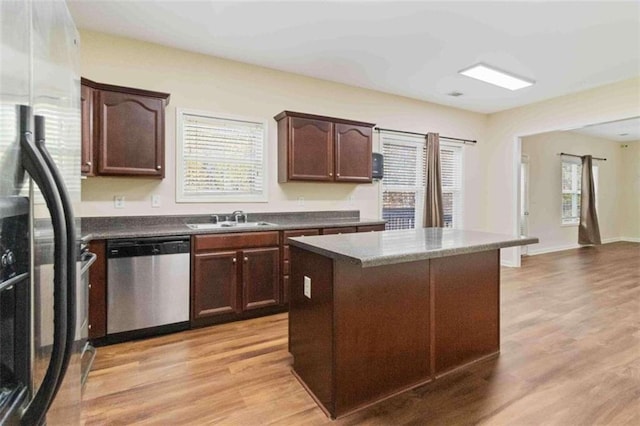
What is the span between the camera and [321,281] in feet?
6.35

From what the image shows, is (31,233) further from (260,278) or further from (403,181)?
A: (403,181)

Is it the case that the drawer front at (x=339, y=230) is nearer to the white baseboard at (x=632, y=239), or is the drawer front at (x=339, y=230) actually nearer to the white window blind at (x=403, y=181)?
the white window blind at (x=403, y=181)

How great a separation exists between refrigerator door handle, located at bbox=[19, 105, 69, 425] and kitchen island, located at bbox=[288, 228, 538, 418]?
1.17 metres

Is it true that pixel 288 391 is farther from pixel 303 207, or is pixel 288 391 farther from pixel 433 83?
pixel 433 83

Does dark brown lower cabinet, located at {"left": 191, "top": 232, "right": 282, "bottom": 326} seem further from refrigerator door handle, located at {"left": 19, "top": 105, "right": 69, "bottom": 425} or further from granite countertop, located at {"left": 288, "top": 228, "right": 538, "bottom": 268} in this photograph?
refrigerator door handle, located at {"left": 19, "top": 105, "right": 69, "bottom": 425}

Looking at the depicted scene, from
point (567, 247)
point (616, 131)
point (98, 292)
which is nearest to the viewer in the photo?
point (98, 292)

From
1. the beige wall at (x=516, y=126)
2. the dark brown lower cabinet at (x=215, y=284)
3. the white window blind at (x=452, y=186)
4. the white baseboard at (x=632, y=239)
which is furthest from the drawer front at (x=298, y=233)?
the white baseboard at (x=632, y=239)

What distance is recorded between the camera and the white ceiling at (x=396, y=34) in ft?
9.05

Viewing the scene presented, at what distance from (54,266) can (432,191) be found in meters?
5.01

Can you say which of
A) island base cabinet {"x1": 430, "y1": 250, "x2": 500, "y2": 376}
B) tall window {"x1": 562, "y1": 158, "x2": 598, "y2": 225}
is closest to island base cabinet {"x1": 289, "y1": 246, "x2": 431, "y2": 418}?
island base cabinet {"x1": 430, "y1": 250, "x2": 500, "y2": 376}

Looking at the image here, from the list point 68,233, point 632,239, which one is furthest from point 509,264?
point 68,233

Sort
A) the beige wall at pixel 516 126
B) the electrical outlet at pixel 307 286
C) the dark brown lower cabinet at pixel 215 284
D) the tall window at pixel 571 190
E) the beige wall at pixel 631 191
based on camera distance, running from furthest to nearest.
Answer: the beige wall at pixel 631 191 < the tall window at pixel 571 190 < the beige wall at pixel 516 126 < the dark brown lower cabinet at pixel 215 284 < the electrical outlet at pixel 307 286

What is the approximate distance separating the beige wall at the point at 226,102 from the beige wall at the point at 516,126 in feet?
5.01

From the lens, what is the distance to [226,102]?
3740 millimetres
